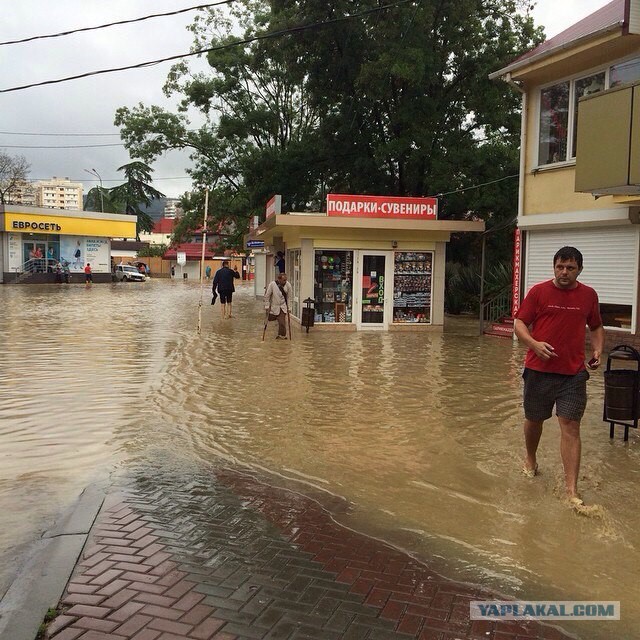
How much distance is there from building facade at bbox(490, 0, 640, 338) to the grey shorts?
5903 mm

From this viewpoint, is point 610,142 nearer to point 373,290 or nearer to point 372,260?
point 372,260

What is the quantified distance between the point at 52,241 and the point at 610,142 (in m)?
42.8

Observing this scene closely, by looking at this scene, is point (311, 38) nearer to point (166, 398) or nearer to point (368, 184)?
point (368, 184)

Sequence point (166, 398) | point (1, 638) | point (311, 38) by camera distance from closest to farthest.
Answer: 1. point (1, 638)
2. point (166, 398)
3. point (311, 38)

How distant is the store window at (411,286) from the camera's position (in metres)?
18.0

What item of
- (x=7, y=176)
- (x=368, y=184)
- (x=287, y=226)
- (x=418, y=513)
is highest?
(x=7, y=176)

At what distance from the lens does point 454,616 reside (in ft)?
10.9

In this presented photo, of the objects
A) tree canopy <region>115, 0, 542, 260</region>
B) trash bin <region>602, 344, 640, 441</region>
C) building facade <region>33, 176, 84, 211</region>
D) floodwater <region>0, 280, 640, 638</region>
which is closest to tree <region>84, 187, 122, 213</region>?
tree canopy <region>115, 0, 542, 260</region>

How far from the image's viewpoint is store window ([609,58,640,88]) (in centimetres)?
1232

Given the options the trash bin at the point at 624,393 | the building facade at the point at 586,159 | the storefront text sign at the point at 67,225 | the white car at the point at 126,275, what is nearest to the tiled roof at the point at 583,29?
the building facade at the point at 586,159

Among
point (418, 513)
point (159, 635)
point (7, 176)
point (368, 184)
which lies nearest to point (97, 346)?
point (418, 513)

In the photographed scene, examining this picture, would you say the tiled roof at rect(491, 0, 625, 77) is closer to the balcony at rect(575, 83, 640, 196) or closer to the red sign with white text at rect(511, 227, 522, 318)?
the balcony at rect(575, 83, 640, 196)

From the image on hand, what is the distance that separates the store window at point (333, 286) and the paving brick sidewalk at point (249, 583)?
42.5 ft

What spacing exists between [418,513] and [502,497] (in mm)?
756
